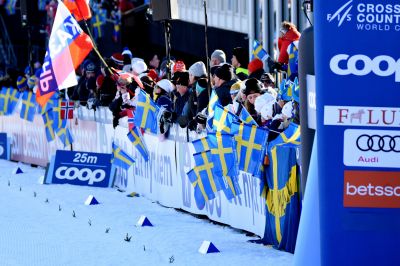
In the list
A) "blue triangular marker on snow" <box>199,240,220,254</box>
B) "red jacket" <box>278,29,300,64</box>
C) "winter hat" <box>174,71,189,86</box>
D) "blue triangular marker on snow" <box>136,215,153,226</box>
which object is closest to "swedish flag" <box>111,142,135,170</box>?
"winter hat" <box>174,71,189,86</box>

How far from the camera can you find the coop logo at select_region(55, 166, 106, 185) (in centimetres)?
1609

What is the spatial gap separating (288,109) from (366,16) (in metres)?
4.62

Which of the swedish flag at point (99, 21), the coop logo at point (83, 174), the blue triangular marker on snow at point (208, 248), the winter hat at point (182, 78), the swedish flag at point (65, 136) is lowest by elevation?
the blue triangular marker on snow at point (208, 248)

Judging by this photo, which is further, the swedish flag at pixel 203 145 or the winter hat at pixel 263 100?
the swedish flag at pixel 203 145

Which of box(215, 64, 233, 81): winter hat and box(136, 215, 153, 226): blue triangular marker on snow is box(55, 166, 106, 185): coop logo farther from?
box(215, 64, 233, 81): winter hat

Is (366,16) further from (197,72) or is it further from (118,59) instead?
(118,59)

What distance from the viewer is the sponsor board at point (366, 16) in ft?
18.4

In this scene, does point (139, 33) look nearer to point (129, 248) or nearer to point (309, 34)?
point (129, 248)

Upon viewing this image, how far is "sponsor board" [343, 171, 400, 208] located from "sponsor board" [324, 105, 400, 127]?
237 millimetres

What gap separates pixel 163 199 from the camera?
46.2ft

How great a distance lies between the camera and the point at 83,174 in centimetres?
1617

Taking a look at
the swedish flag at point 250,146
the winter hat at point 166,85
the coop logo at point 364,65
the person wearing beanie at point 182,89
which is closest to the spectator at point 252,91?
the swedish flag at point 250,146

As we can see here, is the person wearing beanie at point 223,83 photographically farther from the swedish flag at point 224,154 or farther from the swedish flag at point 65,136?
the swedish flag at point 65,136

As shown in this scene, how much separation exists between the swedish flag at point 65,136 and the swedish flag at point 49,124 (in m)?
0.26
